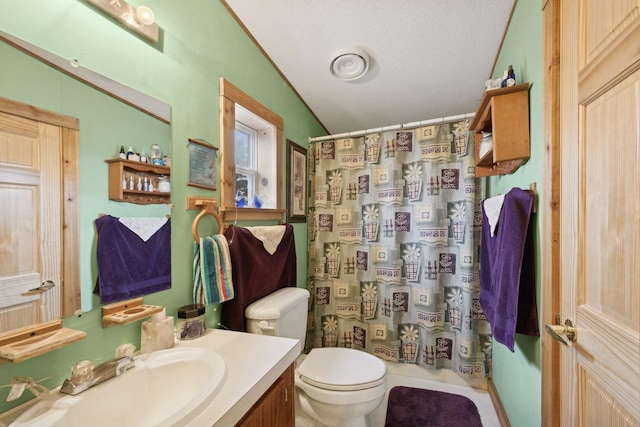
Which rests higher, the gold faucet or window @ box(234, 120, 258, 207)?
window @ box(234, 120, 258, 207)

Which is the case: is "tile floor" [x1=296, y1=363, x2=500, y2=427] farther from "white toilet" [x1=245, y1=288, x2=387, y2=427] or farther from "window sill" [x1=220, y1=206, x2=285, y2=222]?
"window sill" [x1=220, y1=206, x2=285, y2=222]

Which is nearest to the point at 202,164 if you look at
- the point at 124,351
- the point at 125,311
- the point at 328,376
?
the point at 125,311

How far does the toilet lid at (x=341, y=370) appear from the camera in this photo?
1304mm

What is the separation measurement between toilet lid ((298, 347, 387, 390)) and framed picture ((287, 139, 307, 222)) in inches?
37.4

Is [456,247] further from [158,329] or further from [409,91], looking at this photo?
[158,329]

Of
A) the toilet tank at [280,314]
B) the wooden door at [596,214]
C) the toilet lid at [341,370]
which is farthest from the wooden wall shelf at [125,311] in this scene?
the wooden door at [596,214]

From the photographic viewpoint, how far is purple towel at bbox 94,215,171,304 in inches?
35.1

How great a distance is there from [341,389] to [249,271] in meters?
0.74

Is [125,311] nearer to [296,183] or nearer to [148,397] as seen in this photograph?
[148,397]

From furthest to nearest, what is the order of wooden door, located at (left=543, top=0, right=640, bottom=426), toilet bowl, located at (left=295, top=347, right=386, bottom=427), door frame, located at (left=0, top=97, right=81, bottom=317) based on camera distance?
toilet bowl, located at (left=295, top=347, right=386, bottom=427) → door frame, located at (left=0, top=97, right=81, bottom=317) → wooden door, located at (left=543, top=0, right=640, bottom=426)

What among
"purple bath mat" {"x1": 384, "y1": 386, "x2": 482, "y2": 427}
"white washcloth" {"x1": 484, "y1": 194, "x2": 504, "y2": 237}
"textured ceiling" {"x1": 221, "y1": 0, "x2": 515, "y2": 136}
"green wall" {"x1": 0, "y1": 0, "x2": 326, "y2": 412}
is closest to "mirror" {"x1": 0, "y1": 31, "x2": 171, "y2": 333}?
"green wall" {"x1": 0, "y1": 0, "x2": 326, "y2": 412}

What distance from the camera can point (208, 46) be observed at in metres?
1.34

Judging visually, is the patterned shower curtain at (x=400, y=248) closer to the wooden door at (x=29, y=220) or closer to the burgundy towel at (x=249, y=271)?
the burgundy towel at (x=249, y=271)

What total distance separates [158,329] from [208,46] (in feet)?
4.27
